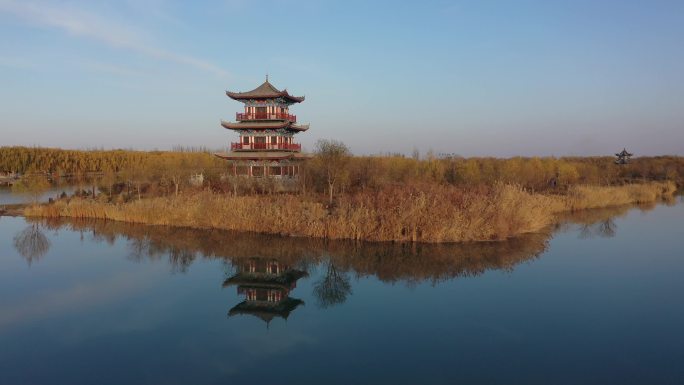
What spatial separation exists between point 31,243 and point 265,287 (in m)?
11.9

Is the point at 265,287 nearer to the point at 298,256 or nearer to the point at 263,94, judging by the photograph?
the point at 298,256

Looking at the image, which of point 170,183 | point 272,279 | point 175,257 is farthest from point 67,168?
point 272,279

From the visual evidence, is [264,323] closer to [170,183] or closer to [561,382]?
[561,382]

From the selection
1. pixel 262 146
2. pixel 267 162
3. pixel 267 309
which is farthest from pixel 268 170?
pixel 267 309

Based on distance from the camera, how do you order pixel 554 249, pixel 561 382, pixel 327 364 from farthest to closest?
1. pixel 554 249
2. pixel 327 364
3. pixel 561 382

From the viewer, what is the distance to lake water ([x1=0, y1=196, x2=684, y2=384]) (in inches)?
335

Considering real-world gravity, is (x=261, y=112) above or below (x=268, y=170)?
above

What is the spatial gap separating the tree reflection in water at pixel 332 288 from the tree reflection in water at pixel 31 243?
1029 centimetres

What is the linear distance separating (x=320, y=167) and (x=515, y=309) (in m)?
20.9

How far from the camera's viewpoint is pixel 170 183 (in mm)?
33312

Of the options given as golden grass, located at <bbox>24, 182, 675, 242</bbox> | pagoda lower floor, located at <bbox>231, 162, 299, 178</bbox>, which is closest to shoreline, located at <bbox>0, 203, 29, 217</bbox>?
golden grass, located at <bbox>24, 182, 675, 242</bbox>

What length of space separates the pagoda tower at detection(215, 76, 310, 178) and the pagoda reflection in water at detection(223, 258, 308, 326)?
1650 centimetres

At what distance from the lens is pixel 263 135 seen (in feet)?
108

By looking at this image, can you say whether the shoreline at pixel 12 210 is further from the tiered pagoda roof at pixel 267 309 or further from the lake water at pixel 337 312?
the tiered pagoda roof at pixel 267 309
